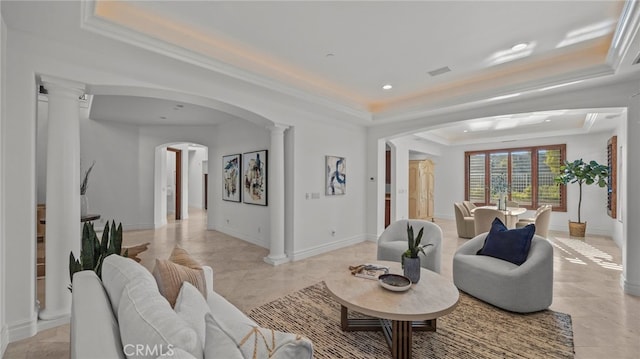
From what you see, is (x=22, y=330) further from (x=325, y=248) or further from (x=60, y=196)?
(x=325, y=248)

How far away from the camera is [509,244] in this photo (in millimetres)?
3180

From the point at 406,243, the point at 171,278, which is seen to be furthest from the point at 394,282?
the point at 171,278

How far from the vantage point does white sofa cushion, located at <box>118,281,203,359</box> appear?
3.13ft

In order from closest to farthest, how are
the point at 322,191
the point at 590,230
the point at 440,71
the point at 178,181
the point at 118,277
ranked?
the point at 118,277, the point at 440,71, the point at 322,191, the point at 590,230, the point at 178,181

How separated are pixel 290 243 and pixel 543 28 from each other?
415 centimetres

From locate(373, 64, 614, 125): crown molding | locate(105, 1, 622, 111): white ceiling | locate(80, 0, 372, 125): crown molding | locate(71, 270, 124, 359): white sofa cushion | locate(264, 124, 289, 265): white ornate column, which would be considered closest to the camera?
locate(71, 270, 124, 359): white sofa cushion

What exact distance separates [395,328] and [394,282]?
15.6 inches

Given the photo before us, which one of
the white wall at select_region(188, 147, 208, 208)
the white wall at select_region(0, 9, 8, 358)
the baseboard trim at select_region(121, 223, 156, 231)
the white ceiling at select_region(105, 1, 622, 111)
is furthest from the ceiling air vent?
the white wall at select_region(188, 147, 208, 208)

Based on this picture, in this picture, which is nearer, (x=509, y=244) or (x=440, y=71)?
(x=509, y=244)

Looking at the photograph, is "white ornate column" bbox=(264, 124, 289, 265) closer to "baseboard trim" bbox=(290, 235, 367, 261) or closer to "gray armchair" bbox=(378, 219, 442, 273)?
"baseboard trim" bbox=(290, 235, 367, 261)

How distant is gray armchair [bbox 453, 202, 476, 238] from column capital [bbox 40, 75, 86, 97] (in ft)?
22.9

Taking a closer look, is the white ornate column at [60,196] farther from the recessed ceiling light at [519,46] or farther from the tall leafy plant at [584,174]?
the tall leafy plant at [584,174]

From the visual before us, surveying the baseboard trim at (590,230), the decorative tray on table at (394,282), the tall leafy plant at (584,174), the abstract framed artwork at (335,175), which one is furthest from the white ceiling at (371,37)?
the baseboard trim at (590,230)

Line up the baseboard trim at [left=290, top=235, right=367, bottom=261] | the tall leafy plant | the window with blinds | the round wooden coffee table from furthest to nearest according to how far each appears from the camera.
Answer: the window with blinds < the tall leafy plant < the baseboard trim at [left=290, top=235, right=367, bottom=261] < the round wooden coffee table
